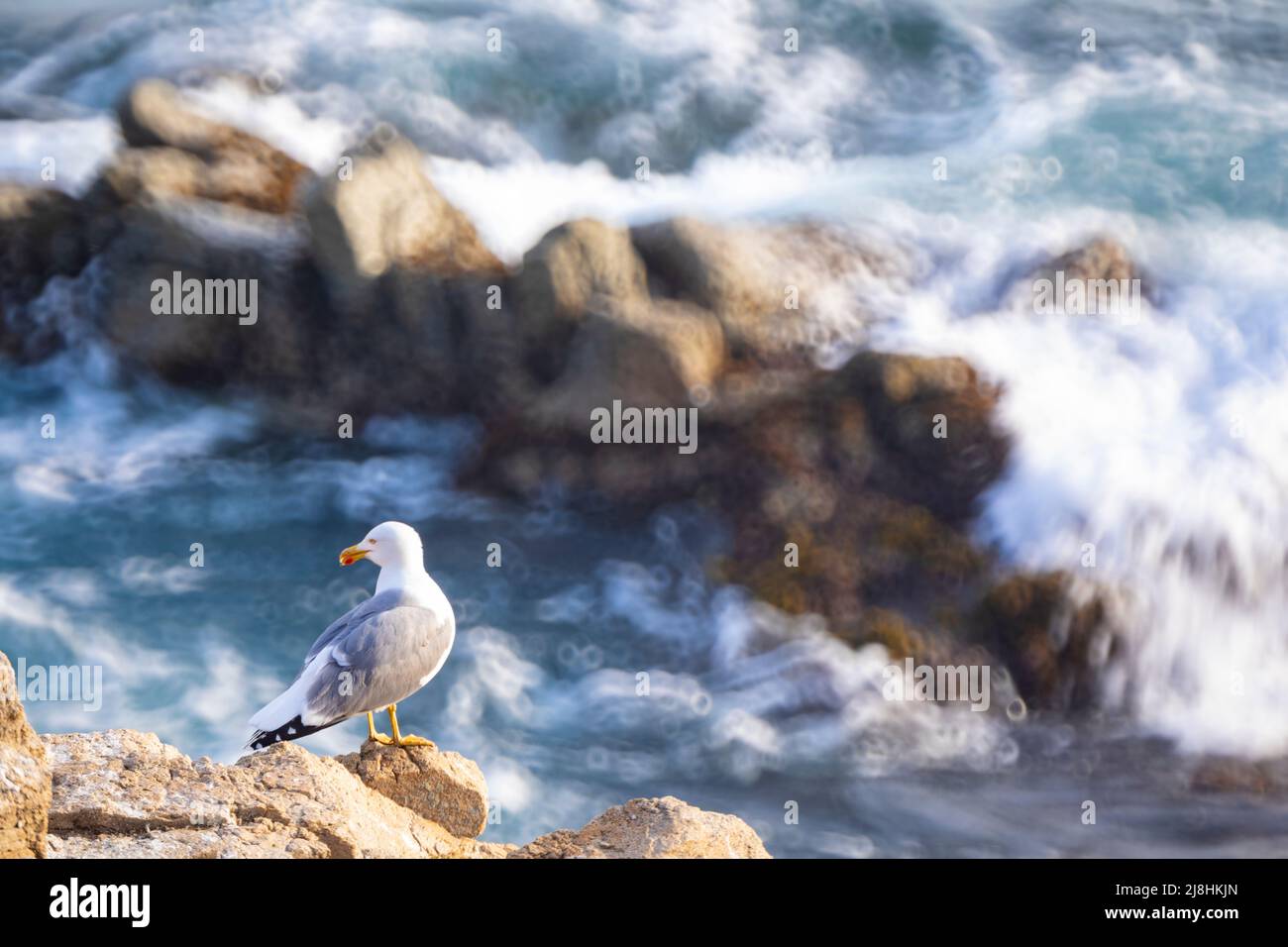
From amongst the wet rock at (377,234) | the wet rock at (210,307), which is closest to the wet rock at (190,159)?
the wet rock at (210,307)

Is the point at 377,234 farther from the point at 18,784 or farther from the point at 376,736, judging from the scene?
the point at 18,784

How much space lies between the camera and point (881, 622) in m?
12.4

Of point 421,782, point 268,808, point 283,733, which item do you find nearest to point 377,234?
point 283,733

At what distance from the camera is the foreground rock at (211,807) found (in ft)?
17.4

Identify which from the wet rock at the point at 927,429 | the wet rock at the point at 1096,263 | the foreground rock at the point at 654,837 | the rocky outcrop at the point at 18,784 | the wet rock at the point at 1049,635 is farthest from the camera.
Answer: the wet rock at the point at 1096,263

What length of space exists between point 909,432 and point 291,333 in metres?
5.19

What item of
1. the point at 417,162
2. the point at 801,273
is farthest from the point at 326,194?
the point at 801,273

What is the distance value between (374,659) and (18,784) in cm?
187

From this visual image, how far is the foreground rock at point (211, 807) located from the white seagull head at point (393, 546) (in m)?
0.98

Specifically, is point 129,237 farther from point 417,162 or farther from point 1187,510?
point 1187,510

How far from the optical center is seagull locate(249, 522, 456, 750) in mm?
6293
